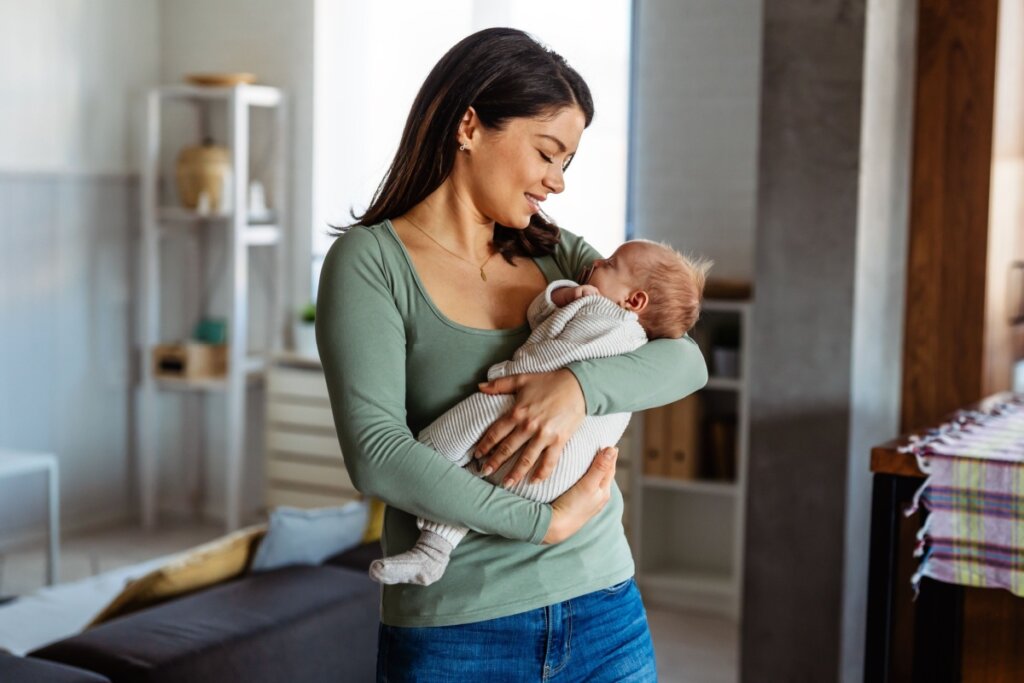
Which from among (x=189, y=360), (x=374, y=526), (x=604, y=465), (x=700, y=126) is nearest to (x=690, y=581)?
(x=700, y=126)

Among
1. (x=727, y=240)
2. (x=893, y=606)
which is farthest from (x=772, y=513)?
(x=727, y=240)

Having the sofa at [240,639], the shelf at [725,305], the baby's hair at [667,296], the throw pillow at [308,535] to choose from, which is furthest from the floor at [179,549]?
the baby's hair at [667,296]

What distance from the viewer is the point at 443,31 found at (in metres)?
5.18

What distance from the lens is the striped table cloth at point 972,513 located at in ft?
7.79

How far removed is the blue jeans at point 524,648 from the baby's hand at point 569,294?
1.14ft

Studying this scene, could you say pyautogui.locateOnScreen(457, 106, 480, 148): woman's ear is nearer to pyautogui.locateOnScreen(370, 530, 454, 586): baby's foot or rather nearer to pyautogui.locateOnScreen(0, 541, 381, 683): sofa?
pyautogui.locateOnScreen(370, 530, 454, 586): baby's foot

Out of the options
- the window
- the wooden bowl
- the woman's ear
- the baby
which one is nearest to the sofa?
the baby

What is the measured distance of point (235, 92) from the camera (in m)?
5.24

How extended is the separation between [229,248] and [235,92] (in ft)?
2.47

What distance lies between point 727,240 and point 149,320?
2.62 metres

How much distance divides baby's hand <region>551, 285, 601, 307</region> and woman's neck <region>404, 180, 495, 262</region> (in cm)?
11

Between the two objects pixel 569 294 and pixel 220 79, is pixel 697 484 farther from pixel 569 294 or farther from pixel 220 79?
pixel 569 294

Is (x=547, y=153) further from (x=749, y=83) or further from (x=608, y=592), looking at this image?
(x=749, y=83)

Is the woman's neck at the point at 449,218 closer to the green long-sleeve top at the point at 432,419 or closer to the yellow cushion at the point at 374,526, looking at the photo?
the green long-sleeve top at the point at 432,419
